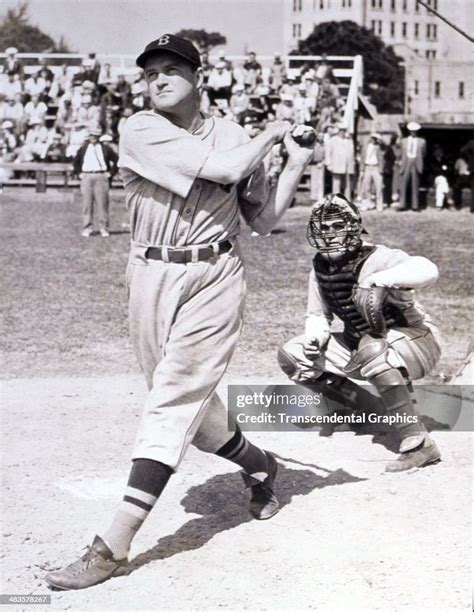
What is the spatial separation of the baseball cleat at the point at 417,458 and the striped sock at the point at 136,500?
1.32 m

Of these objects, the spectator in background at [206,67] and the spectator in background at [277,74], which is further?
the spectator in background at [277,74]

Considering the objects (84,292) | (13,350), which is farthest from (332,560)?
(84,292)

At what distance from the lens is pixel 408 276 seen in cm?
438

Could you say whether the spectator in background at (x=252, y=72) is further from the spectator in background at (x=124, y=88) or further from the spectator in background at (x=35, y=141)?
the spectator in background at (x=35, y=141)

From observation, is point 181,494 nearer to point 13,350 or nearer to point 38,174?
point 13,350

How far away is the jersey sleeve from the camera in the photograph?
10.6 feet

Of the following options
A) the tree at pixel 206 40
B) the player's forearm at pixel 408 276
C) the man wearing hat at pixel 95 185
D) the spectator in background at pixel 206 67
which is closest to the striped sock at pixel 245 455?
the player's forearm at pixel 408 276

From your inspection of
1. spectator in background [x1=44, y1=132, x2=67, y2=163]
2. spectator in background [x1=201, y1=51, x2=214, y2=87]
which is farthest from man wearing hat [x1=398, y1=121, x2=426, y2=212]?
spectator in background [x1=44, y1=132, x2=67, y2=163]

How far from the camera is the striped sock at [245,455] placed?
366cm

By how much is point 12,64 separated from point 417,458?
17.1 meters

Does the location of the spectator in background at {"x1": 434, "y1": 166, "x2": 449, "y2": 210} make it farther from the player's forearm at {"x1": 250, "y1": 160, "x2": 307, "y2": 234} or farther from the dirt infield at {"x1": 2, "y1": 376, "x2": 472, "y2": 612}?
the player's forearm at {"x1": 250, "y1": 160, "x2": 307, "y2": 234}

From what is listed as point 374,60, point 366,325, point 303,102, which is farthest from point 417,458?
point 374,60

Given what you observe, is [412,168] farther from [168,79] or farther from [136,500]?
[136,500]

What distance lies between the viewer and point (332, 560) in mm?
3320
